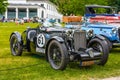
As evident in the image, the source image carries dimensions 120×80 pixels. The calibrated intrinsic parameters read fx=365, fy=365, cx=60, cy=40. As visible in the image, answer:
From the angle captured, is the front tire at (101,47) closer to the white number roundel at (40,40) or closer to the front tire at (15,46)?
the white number roundel at (40,40)

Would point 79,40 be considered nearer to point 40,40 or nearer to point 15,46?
point 40,40

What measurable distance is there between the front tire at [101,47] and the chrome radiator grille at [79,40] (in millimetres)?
570

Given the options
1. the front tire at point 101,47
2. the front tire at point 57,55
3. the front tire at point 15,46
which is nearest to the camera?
the front tire at point 57,55

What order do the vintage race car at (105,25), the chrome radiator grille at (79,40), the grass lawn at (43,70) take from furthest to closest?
the vintage race car at (105,25)
the chrome radiator grille at (79,40)
the grass lawn at (43,70)

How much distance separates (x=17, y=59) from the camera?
12391 mm

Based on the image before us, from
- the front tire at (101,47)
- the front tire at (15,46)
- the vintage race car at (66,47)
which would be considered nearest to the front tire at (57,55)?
the vintage race car at (66,47)

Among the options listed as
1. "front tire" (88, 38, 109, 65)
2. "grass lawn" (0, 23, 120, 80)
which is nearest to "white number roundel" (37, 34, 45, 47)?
"grass lawn" (0, 23, 120, 80)

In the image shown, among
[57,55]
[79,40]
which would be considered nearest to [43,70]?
[57,55]

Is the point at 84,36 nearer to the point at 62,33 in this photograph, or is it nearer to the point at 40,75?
the point at 62,33

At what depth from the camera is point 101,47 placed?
11.3m

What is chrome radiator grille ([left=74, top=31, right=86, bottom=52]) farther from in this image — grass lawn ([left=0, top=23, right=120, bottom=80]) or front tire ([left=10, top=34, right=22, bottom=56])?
front tire ([left=10, top=34, right=22, bottom=56])

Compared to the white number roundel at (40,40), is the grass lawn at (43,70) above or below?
below

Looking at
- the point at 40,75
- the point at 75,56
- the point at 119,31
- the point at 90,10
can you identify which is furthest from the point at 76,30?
the point at 90,10

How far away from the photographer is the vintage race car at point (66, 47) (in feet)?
34.1
